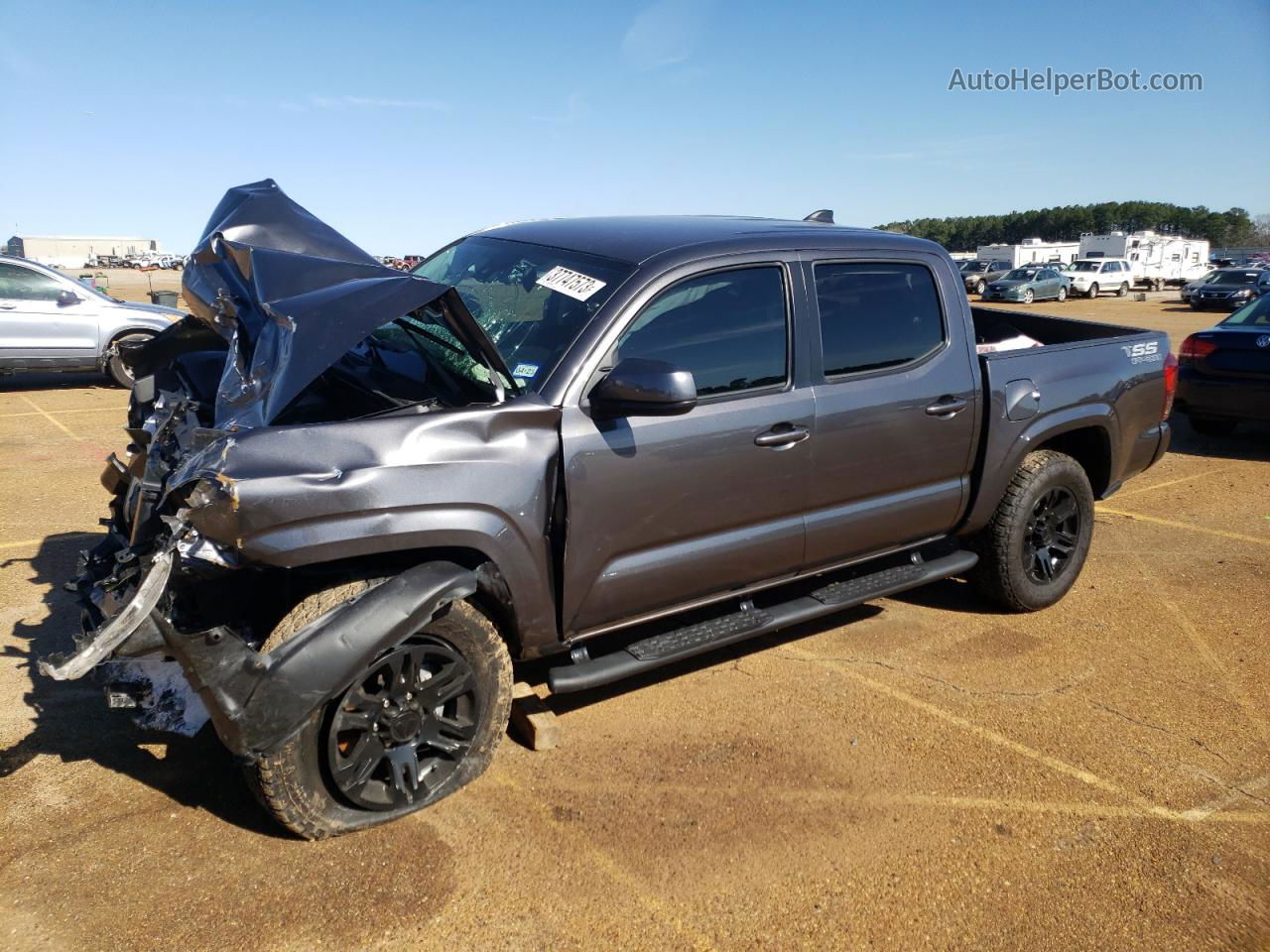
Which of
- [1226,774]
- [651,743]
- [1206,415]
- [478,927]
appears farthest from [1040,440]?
[1206,415]

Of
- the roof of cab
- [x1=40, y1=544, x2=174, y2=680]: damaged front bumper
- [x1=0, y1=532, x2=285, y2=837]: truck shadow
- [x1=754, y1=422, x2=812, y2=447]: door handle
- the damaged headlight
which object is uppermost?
the roof of cab

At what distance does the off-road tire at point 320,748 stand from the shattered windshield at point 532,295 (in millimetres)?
892

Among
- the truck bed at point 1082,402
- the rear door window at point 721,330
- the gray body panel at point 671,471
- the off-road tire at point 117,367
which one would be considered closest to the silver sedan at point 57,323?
the off-road tire at point 117,367

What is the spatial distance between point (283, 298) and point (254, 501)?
0.79m

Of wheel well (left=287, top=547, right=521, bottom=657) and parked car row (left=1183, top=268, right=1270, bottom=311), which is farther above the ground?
parked car row (left=1183, top=268, right=1270, bottom=311)

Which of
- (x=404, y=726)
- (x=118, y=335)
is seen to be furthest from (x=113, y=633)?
(x=118, y=335)

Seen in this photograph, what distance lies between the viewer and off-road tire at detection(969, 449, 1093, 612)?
4828mm

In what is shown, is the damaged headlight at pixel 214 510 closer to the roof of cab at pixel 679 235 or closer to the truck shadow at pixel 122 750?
the truck shadow at pixel 122 750

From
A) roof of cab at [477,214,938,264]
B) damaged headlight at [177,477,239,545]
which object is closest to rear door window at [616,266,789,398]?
roof of cab at [477,214,938,264]

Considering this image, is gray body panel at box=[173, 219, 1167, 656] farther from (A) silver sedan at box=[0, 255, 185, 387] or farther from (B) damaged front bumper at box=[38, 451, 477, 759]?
(A) silver sedan at box=[0, 255, 185, 387]

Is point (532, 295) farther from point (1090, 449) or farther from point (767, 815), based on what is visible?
point (1090, 449)

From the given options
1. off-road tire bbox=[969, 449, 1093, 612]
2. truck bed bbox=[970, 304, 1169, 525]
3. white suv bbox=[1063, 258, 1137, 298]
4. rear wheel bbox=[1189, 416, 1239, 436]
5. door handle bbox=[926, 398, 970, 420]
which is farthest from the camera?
white suv bbox=[1063, 258, 1137, 298]

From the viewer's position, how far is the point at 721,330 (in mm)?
3758

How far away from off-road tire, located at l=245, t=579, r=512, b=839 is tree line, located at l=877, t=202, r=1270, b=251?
10329 centimetres
